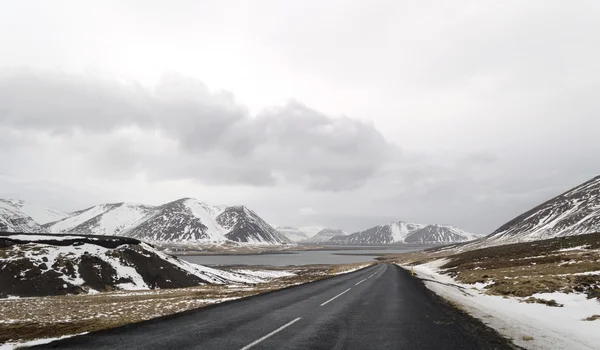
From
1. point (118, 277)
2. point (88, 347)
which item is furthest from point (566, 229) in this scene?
point (88, 347)

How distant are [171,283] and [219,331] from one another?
53.3 meters

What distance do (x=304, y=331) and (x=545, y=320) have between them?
11102mm

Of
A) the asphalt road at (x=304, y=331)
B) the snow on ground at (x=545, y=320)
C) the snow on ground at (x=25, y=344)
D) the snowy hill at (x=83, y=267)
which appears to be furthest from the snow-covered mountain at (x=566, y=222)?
the snow on ground at (x=25, y=344)

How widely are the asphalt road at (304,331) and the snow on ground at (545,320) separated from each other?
917 mm

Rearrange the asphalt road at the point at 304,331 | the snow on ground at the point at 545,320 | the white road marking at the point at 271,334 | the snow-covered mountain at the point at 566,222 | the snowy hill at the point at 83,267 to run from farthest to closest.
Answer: the snow-covered mountain at the point at 566,222
the snowy hill at the point at 83,267
the snow on ground at the point at 545,320
the asphalt road at the point at 304,331
the white road marking at the point at 271,334

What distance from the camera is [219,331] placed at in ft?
35.8

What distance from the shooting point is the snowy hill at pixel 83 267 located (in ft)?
148

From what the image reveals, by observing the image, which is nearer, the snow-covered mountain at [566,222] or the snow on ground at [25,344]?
the snow on ground at [25,344]

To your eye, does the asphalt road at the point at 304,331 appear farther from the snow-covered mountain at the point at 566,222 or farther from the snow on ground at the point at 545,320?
the snow-covered mountain at the point at 566,222

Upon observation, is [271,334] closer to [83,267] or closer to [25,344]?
[25,344]

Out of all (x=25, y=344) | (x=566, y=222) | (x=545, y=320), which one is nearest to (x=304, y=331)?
(x=25, y=344)

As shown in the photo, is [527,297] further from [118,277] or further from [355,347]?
[118,277]

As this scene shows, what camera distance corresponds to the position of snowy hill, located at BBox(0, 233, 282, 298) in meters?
45.2

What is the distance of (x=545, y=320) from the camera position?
13.9 metres
